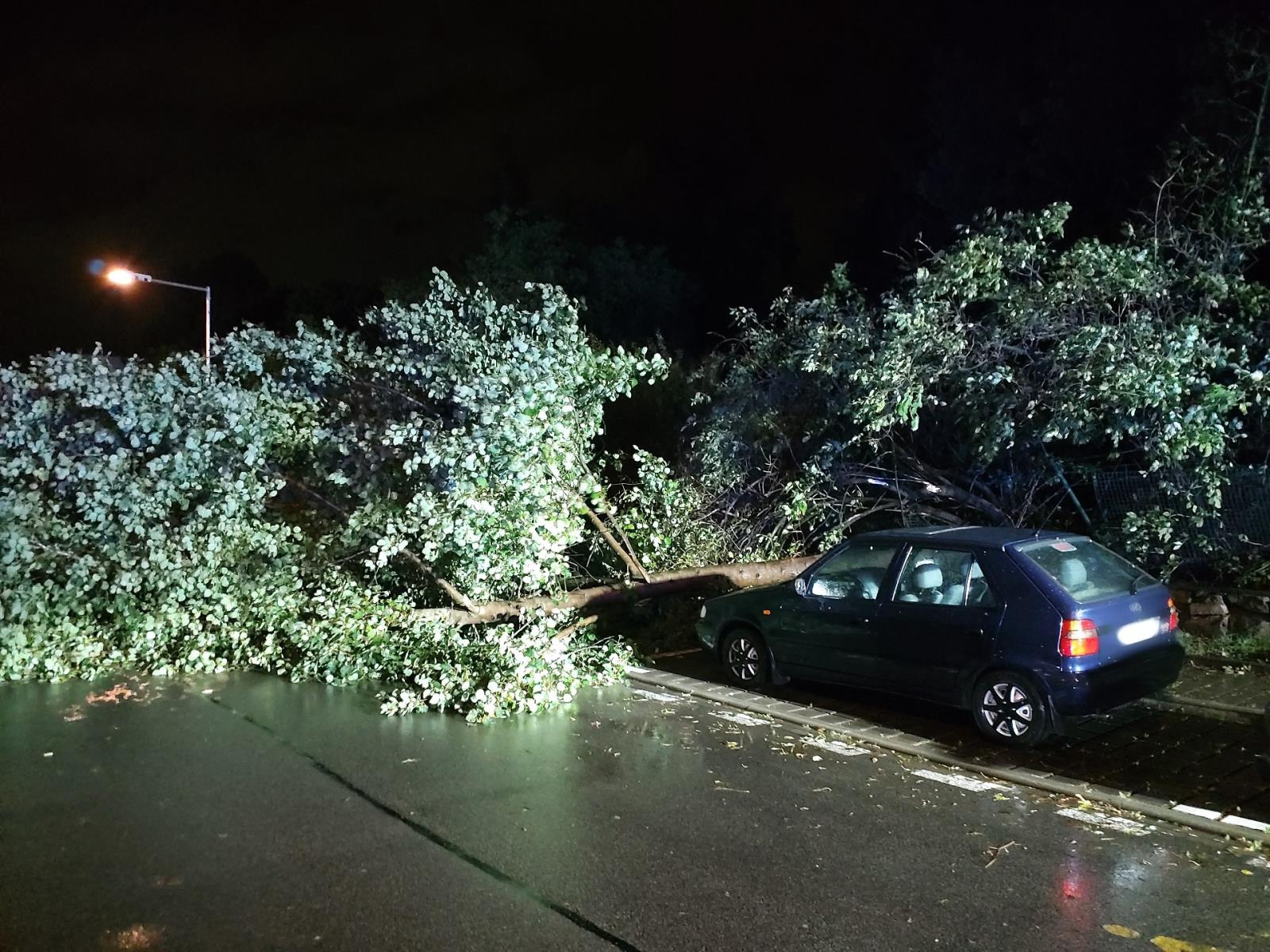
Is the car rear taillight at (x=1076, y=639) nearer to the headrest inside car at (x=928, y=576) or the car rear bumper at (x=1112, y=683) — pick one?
the car rear bumper at (x=1112, y=683)

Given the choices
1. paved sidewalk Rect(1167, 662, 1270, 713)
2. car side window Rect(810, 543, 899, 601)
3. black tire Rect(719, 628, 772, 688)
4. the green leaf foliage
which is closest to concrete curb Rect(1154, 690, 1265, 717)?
paved sidewalk Rect(1167, 662, 1270, 713)

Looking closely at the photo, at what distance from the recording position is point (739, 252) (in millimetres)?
32375

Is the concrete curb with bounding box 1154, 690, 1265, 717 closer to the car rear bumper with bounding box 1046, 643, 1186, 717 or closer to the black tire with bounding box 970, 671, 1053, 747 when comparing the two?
the car rear bumper with bounding box 1046, 643, 1186, 717

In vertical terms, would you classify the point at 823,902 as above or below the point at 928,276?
below

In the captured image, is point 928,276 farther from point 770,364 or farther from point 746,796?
point 746,796

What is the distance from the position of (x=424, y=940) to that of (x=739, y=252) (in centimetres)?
2951

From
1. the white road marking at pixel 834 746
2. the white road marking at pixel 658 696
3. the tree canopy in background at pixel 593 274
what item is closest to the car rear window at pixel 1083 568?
the white road marking at pixel 834 746

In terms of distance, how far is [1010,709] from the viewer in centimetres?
722

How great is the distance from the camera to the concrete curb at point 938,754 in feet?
18.9

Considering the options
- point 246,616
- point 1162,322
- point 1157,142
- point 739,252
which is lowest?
point 246,616

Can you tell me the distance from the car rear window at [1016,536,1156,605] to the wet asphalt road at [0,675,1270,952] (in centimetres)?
162

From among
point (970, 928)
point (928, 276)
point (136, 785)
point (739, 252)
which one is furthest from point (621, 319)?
point (970, 928)

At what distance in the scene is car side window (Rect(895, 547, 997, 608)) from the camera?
7.48m

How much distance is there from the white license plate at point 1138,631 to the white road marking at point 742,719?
8.28 ft
